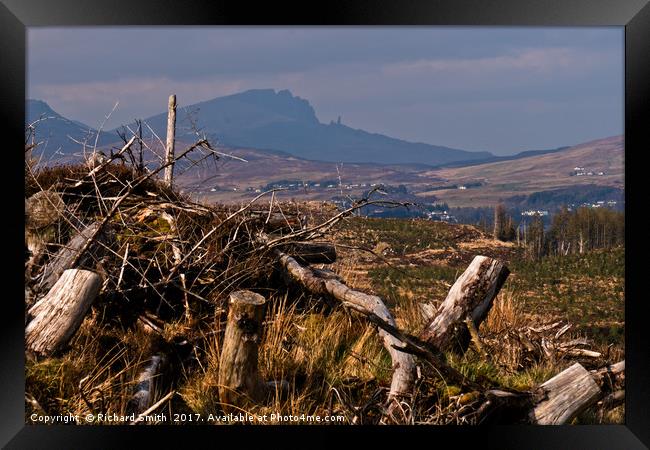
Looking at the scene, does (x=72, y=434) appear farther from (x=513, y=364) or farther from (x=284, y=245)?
(x=513, y=364)

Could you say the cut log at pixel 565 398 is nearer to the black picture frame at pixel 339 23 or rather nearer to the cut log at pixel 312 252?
the black picture frame at pixel 339 23

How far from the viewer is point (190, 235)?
8.46 metres

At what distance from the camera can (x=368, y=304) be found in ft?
25.9

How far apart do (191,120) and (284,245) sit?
2088mm

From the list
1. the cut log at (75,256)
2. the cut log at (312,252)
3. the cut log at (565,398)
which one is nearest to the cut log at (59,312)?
the cut log at (75,256)

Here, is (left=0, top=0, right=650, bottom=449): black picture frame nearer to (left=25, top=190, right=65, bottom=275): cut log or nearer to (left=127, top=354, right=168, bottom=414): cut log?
(left=127, top=354, right=168, bottom=414): cut log

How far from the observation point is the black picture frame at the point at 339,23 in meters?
5.85

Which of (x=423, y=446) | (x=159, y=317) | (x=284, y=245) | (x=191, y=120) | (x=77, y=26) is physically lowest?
(x=423, y=446)

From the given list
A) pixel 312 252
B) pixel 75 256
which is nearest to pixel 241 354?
pixel 75 256

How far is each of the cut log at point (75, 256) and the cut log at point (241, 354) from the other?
6.01 ft

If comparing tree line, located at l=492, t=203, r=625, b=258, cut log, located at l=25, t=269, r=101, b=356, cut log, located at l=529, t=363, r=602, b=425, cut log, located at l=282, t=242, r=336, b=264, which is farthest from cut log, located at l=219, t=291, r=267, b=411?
tree line, located at l=492, t=203, r=625, b=258

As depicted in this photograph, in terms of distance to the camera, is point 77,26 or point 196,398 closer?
point 77,26
